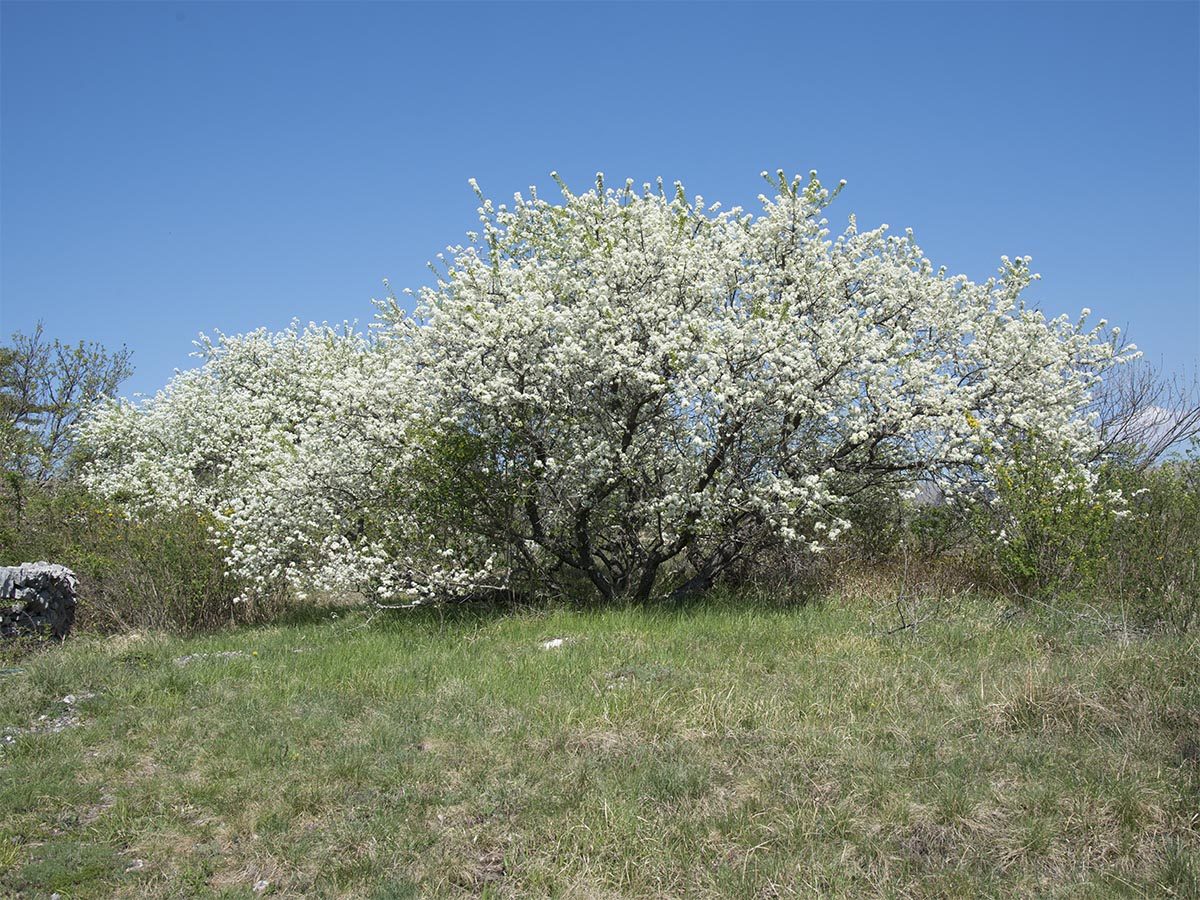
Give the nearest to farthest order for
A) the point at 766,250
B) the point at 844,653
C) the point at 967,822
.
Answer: the point at 967,822
the point at 844,653
the point at 766,250

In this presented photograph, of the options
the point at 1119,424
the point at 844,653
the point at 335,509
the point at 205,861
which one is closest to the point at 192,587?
the point at 335,509

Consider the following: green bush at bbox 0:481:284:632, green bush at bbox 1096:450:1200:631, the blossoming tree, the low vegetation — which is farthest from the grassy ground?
green bush at bbox 0:481:284:632

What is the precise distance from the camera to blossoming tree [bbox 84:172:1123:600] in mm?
9680

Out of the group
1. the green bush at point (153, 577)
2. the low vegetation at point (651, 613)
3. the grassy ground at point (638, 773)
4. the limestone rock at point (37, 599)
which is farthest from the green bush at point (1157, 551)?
the limestone rock at point (37, 599)

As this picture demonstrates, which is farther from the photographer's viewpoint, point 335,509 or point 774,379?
point 335,509

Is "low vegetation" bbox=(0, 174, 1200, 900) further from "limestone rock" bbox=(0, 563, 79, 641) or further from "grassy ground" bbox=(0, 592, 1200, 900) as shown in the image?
"limestone rock" bbox=(0, 563, 79, 641)

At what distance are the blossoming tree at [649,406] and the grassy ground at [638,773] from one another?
8.71ft

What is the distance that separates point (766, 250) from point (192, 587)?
8918 millimetres

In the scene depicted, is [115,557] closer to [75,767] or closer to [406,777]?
[75,767]

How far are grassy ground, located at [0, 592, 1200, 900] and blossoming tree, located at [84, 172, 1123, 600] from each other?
105 inches

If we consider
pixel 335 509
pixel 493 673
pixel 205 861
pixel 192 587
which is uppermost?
pixel 335 509

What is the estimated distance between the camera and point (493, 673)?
7449 mm

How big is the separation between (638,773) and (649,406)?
226 inches

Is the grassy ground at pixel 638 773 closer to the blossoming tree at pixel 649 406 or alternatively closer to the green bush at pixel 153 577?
the blossoming tree at pixel 649 406
